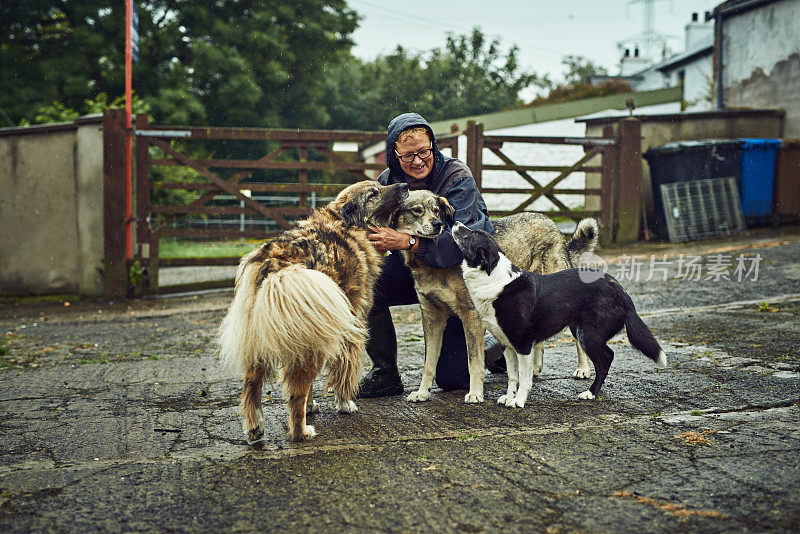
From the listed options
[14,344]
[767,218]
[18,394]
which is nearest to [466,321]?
[18,394]

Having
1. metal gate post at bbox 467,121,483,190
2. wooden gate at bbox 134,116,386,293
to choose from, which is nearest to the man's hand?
wooden gate at bbox 134,116,386,293

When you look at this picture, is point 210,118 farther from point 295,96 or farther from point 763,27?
point 763,27

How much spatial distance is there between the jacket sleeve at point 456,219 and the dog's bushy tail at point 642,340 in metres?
1.12

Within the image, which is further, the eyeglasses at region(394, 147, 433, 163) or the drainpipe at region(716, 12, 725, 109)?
the drainpipe at region(716, 12, 725, 109)

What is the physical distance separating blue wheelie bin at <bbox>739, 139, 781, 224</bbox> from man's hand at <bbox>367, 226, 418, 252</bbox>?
37.0 feet

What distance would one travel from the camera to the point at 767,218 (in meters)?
13.9

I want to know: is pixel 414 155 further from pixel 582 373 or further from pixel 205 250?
pixel 205 250

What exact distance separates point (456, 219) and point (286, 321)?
67.4 inches

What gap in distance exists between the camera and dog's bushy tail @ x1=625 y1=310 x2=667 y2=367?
4.22m

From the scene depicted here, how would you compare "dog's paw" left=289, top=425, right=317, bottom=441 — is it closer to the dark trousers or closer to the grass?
the dark trousers

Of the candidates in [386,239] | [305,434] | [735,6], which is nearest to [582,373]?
[386,239]

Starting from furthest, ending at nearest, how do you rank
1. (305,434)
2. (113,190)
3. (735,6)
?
(735,6) → (113,190) → (305,434)

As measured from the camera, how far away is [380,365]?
4.80 meters

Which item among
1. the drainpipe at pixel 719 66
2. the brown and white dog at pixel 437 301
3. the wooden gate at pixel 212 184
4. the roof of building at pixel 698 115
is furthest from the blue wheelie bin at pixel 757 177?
the brown and white dog at pixel 437 301
